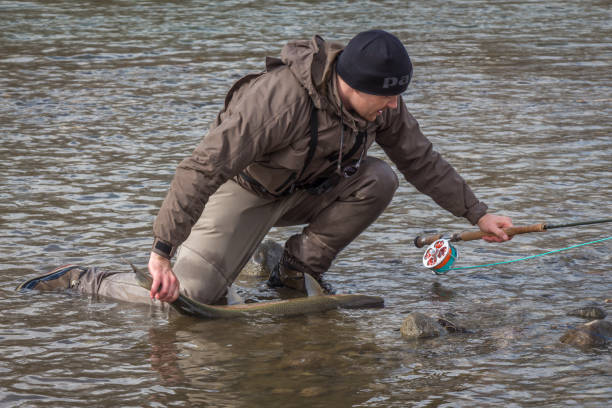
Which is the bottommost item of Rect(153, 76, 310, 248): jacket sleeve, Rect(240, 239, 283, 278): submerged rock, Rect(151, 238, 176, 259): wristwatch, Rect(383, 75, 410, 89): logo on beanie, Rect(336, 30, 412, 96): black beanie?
Rect(240, 239, 283, 278): submerged rock

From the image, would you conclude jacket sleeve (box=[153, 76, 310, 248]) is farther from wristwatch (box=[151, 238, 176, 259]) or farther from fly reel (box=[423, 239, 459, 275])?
fly reel (box=[423, 239, 459, 275])

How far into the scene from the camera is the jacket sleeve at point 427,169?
5.79 m

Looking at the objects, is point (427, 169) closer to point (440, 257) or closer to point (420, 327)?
point (440, 257)

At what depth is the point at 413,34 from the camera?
17016 millimetres

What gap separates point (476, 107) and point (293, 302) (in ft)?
20.7

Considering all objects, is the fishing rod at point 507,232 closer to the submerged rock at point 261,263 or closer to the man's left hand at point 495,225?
the man's left hand at point 495,225

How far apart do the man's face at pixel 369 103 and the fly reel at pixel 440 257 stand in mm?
1219

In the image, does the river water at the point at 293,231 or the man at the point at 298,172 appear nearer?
the river water at the point at 293,231

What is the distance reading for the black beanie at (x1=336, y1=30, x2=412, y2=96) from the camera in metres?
4.94

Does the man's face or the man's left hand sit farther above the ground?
the man's face

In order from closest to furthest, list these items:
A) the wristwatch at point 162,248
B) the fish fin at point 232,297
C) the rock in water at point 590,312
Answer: the wristwatch at point 162,248 → the rock in water at point 590,312 → the fish fin at point 232,297

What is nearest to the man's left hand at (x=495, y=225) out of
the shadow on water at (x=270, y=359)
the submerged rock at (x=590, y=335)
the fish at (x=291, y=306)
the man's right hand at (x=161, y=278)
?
the fish at (x=291, y=306)

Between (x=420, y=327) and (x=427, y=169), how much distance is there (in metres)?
1.11

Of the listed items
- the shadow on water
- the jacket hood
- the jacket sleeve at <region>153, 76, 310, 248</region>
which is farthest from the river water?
the jacket hood
